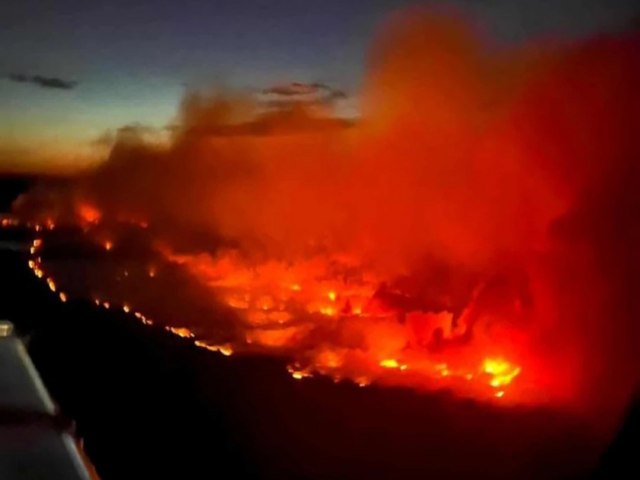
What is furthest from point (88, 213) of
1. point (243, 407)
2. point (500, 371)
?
point (500, 371)

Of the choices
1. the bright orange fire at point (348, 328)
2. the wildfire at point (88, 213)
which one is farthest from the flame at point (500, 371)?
the wildfire at point (88, 213)

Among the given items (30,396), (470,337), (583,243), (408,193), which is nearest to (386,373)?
(470,337)

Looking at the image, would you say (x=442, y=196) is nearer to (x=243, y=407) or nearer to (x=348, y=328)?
(x=348, y=328)

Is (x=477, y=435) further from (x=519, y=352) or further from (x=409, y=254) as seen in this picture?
(x=409, y=254)

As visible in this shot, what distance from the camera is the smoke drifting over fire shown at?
171 centimetres

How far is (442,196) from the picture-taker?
1819 mm

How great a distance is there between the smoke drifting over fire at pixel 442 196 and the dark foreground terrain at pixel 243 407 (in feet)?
0.28

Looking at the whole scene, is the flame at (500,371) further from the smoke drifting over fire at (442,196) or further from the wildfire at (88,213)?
the wildfire at (88,213)

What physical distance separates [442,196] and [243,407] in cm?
50

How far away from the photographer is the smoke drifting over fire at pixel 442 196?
1711 mm

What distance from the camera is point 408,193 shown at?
70.8 inches

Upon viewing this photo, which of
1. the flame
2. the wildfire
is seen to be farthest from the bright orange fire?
the wildfire

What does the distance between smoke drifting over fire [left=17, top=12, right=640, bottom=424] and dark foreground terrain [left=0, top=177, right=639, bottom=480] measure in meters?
0.09

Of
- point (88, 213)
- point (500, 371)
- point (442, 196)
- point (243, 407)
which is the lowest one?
point (243, 407)
